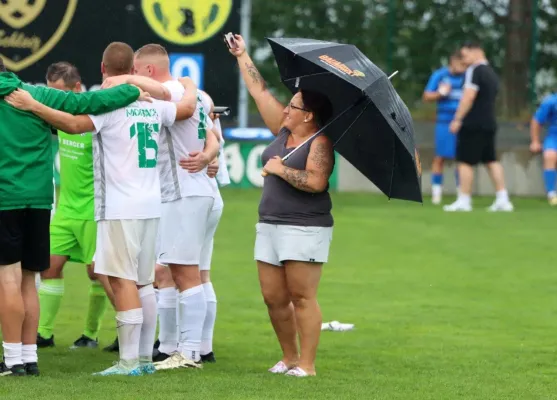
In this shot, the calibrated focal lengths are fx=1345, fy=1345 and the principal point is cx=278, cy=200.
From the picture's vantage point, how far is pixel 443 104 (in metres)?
19.3

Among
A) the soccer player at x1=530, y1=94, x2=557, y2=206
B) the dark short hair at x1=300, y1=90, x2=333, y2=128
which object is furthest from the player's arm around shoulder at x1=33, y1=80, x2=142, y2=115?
the soccer player at x1=530, y1=94, x2=557, y2=206

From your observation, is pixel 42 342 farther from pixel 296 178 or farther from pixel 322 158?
Result: pixel 322 158

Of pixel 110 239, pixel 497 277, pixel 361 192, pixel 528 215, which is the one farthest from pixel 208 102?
pixel 361 192

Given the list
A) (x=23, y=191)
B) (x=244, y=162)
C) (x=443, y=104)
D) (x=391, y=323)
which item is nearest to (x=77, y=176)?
(x=23, y=191)

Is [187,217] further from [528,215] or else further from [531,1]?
[531,1]

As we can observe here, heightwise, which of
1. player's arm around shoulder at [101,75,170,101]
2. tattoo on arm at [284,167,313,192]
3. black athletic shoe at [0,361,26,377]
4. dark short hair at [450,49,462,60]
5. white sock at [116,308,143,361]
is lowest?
black athletic shoe at [0,361,26,377]

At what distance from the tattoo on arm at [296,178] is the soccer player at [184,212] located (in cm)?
66

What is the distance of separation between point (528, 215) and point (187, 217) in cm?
1016

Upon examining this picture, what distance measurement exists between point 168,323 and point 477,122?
34.4 ft

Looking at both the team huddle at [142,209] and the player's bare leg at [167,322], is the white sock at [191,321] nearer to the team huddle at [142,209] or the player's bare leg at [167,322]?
the team huddle at [142,209]

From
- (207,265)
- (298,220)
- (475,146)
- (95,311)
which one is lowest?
(475,146)

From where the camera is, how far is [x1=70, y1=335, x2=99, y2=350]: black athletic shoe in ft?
28.7

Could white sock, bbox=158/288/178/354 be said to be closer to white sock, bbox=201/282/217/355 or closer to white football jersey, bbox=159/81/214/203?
white sock, bbox=201/282/217/355

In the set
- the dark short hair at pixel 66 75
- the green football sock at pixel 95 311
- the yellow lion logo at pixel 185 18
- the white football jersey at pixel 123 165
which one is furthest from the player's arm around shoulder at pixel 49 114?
the yellow lion logo at pixel 185 18
